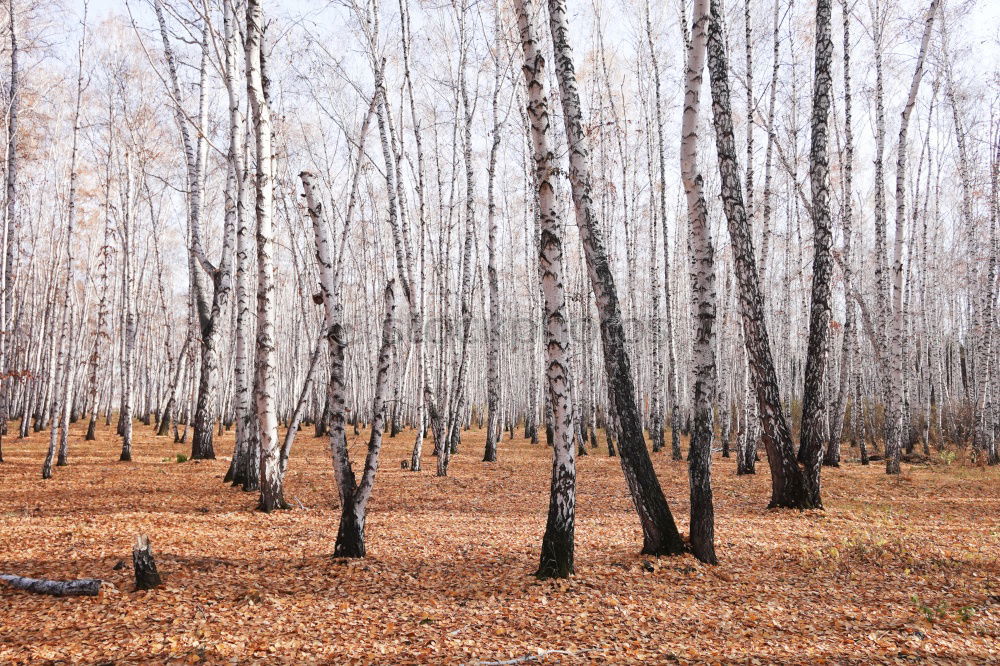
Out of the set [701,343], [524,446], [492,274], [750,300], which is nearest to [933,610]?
[701,343]

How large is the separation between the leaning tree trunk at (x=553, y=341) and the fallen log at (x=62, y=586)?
3.33 metres

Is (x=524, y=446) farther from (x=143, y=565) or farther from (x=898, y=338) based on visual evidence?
(x=143, y=565)

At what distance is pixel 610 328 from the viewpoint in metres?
5.11

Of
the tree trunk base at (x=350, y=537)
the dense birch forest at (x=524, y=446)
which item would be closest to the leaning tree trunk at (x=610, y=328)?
the dense birch forest at (x=524, y=446)

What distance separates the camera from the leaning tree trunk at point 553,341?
15.3 ft

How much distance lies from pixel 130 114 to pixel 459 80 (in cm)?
874

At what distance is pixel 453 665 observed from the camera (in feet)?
10.5

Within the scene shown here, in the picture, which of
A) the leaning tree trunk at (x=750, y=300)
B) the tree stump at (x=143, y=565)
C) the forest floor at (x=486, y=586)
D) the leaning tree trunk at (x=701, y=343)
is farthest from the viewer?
the leaning tree trunk at (x=750, y=300)

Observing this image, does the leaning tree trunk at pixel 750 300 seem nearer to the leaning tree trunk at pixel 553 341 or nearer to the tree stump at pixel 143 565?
the leaning tree trunk at pixel 553 341

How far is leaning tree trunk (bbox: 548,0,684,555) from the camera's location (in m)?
5.05

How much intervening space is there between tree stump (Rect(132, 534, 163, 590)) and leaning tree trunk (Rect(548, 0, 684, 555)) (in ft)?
12.8

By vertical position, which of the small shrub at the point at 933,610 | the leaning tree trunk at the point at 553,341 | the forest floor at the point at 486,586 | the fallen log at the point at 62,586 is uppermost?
the leaning tree trunk at the point at 553,341

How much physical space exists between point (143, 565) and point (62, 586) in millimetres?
531

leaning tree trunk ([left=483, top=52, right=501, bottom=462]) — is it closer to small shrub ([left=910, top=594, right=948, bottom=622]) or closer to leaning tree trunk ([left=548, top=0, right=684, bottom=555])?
leaning tree trunk ([left=548, top=0, right=684, bottom=555])
